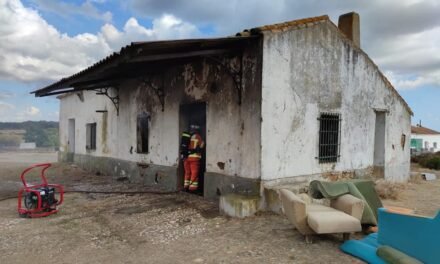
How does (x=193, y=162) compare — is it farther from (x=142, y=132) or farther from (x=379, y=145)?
(x=379, y=145)

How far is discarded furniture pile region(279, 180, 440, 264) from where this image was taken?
3.75 m

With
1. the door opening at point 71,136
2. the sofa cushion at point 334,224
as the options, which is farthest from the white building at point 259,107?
the door opening at point 71,136

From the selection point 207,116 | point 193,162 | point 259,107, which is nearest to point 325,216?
point 259,107

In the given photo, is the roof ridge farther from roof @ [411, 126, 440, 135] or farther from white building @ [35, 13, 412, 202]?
roof @ [411, 126, 440, 135]

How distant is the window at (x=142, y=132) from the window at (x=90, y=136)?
476cm

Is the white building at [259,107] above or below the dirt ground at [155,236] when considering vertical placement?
above

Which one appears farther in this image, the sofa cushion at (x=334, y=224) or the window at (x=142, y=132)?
the window at (x=142, y=132)

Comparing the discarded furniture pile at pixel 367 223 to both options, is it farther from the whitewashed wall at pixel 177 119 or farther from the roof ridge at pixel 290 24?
the roof ridge at pixel 290 24

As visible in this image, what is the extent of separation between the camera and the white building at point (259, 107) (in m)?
6.85

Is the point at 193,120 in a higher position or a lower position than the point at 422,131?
lower

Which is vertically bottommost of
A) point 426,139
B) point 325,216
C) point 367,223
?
point 367,223

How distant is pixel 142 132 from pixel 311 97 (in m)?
5.79

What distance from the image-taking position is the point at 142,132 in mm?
11211

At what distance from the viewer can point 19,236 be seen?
18.6 ft
